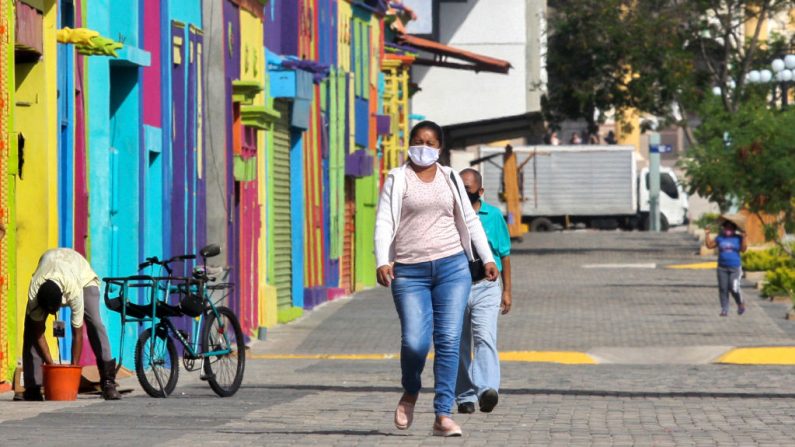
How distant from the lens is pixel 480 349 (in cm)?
1281

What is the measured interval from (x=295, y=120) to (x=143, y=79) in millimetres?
9075

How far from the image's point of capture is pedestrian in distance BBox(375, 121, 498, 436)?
1095cm

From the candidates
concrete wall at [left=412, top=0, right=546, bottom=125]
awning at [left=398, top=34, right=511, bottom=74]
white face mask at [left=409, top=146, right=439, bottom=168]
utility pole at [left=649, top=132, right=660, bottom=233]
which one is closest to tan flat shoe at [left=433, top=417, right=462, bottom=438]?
white face mask at [left=409, top=146, right=439, bottom=168]

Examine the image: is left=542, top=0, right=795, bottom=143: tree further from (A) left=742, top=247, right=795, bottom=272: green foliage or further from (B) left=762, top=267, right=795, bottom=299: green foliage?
(B) left=762, top=267, right=795, bottom=299: green foliage

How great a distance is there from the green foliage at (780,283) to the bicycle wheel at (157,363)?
1679cm

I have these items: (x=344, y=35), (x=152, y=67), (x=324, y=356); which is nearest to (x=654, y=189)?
(x=344, y=35)

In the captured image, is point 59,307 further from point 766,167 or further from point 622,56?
point 622,56

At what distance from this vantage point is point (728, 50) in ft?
171

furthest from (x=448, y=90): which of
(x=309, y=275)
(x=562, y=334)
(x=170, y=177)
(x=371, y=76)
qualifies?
(x=170, y=177)

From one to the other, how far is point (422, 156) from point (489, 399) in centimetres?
210

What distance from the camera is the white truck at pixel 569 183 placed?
208 ft

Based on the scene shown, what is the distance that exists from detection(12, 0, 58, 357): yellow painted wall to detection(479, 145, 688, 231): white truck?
155 feet

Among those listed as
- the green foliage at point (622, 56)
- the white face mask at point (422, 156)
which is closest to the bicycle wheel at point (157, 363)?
the white face mask at point (422, 156)

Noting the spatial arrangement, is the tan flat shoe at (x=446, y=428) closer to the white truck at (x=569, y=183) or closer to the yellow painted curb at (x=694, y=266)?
the yellow painted curb at (x=694, y=266)
